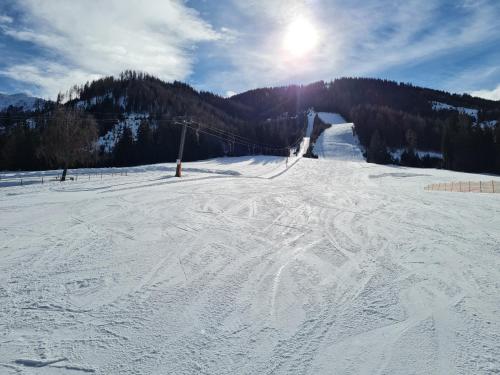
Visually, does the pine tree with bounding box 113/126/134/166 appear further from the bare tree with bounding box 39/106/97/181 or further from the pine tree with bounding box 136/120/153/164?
the bare tree with bounding box 39/106/97/181

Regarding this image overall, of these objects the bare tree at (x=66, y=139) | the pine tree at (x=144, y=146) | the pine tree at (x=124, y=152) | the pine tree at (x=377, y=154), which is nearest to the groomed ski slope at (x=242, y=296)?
the bare tree at (x=66, y=139)

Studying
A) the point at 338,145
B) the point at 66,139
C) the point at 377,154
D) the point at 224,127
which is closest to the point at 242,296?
the point at 66,139

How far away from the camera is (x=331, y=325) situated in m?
4.29

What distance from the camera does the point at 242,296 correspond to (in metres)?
5.04

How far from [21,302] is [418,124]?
399 ft

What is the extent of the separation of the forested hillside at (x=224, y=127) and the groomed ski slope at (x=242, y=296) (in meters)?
25.2

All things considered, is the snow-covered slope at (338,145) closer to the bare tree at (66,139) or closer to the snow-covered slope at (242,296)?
the bare tree at (66,139)

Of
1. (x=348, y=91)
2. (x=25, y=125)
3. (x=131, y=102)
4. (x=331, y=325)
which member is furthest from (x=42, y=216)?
(x=348, y=91)

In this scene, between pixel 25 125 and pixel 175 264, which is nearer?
pixel 175 264

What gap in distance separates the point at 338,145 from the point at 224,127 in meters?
41.0

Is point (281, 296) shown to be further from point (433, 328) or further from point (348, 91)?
point (348, 91)

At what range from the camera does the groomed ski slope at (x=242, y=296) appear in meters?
3.57

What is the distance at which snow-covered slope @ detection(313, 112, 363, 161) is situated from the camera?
8899 centimetres

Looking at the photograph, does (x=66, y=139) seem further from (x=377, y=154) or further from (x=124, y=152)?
(x=377, y=154)
